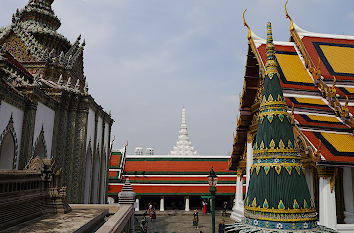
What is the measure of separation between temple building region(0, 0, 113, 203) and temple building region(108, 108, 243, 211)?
656cm

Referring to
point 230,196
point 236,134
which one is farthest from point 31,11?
point 230,196

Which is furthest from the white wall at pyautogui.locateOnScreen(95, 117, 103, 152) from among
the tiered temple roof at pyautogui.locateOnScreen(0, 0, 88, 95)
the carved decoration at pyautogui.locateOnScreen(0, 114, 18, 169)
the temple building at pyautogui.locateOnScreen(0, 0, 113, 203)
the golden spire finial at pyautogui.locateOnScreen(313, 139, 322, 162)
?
the golden spire finial at pyautogui.locateOnScreen(313, 139, 322, 162)

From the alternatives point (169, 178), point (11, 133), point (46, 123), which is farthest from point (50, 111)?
point (169, 178)

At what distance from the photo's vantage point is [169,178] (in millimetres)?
27109

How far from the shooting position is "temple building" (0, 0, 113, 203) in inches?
427

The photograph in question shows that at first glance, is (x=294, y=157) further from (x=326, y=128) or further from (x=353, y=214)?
(x=353, y=214)

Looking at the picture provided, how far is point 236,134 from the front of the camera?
17141mm

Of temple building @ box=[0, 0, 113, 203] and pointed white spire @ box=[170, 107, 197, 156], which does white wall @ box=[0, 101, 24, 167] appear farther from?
pointed white spire @ box=[170, 107, 197, 156]

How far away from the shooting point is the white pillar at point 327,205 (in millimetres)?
10156

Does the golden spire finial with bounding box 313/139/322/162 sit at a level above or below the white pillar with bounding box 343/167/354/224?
above

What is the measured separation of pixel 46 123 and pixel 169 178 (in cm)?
1575

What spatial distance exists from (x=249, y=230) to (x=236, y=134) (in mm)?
13155

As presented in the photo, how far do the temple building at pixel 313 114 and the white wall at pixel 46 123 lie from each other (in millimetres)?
8726

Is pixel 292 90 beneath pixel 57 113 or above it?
above
